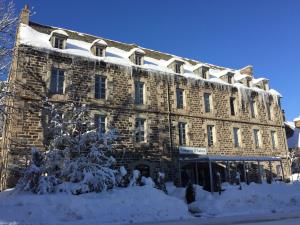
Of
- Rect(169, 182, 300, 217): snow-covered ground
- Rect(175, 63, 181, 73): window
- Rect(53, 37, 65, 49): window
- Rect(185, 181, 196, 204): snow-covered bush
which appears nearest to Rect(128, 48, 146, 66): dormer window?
Rect(175, 63, 181, 73): window

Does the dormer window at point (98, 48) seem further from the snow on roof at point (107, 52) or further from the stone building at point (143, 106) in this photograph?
the snow on roof at point (107, 52)

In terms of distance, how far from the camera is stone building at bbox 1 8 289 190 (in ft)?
54.4

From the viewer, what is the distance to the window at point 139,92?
2009cm

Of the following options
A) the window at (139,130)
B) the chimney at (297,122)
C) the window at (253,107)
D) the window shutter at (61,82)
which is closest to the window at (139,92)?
the window at (139,130)

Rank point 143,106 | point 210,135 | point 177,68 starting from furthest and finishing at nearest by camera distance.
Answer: point 177,68 → point 210,135 → point 143,106

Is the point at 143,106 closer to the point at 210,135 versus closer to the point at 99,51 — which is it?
the point at 99,51

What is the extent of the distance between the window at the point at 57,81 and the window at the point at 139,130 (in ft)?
16.2

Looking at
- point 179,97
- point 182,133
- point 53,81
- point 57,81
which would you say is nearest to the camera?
point 53,81

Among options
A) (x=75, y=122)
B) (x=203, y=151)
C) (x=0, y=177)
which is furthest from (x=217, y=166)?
(x=0, y=177)

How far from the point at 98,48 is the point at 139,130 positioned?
5866mm

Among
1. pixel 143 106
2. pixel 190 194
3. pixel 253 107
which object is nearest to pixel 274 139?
pixel 253 107

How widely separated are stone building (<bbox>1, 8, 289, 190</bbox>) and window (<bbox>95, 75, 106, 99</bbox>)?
6 cm

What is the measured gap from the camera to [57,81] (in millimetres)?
17719

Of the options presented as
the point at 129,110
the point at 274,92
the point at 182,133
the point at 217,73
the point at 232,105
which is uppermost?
the point at 217,73
